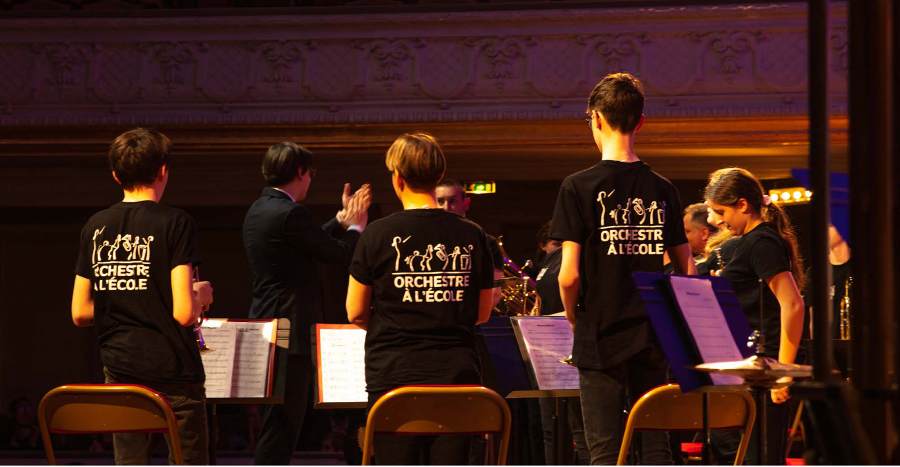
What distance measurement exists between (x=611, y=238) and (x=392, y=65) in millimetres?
7124

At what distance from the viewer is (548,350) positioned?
13.7ft

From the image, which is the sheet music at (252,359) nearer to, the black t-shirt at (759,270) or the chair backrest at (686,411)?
the chair backrest at (686,411)

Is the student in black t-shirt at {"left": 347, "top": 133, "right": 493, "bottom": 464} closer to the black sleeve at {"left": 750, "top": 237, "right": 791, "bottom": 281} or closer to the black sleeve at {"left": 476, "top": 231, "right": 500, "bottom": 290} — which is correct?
the black sleeve at {"left": 476, "top": 231, "right": 500, "bottom": 290}

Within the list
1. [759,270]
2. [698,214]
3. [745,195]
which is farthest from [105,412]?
[698,214]

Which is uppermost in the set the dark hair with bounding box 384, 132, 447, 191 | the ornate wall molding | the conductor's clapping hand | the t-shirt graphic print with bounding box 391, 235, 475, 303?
the ornate wall molding

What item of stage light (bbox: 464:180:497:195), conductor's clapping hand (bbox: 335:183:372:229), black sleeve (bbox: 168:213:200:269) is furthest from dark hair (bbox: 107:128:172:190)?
stage light (bbox: 464:180:497:195)

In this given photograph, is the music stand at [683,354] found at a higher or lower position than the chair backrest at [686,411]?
higher

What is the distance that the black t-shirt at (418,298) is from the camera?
3135mm

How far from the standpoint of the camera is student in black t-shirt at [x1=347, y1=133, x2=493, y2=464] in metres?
3.14

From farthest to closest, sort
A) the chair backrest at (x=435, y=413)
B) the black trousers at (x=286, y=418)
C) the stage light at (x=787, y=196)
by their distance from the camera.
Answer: the stage light at (x=787, y=196)
the black trousers at (x=286, y=418)
the chair backrest at (x=435, y=413)

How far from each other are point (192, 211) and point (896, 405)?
11.2 metres

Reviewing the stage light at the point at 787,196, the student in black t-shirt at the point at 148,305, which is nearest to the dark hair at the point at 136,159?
the student in black t-shirt at the point at 148,305

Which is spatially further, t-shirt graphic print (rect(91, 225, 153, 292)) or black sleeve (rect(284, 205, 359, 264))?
black sleeve (rect(284, 205, 359, 264))

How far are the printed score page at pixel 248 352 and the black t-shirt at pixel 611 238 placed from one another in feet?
4.54
